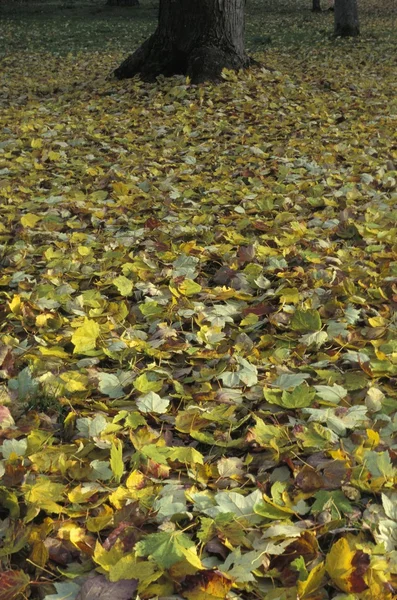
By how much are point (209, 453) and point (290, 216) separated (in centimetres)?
232

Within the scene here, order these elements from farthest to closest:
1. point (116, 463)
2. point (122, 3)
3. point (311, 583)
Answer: point (122, 3) < point (116, 463) < point (311, 583)

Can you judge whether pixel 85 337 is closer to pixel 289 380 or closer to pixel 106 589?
pixel 289 380

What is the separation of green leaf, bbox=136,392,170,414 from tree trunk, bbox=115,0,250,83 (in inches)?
255

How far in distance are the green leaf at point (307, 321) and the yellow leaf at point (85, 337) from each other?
855 millimetres

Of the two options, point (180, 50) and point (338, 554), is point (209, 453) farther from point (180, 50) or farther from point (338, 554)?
point (180, 50)

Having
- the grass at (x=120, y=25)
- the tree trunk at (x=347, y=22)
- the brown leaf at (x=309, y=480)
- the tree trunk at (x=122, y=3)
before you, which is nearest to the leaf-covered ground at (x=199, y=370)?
the brown leaf at (x=309, y=480)

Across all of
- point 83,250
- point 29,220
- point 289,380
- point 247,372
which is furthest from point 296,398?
point 29,220

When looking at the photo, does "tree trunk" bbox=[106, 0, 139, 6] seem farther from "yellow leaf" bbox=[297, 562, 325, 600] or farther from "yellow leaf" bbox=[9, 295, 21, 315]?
"yellow leaf" bbox=[297, 562, 325, 600]

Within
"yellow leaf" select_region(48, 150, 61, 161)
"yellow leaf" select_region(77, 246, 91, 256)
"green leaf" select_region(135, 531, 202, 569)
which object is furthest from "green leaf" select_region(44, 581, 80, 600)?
"yellow leaf" select_region(48, 150, 61, 161)

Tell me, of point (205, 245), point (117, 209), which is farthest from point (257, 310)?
point (117, 209)

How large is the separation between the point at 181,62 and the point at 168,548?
7600 mm

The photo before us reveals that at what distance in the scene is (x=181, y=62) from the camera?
8234mm

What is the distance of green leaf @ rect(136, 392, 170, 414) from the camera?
2.21 meters

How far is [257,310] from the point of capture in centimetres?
292
